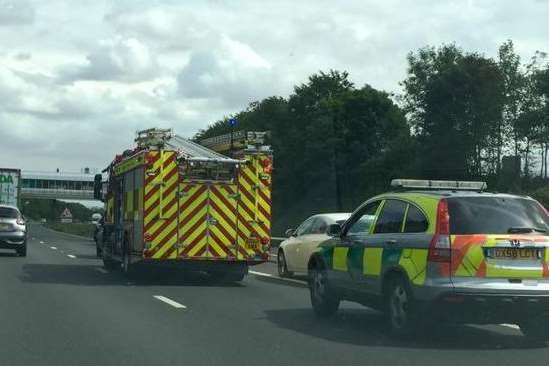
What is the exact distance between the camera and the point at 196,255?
17266 millimetres

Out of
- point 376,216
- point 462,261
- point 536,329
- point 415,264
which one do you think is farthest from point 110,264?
point 462,261

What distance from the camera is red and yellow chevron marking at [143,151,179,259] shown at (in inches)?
671

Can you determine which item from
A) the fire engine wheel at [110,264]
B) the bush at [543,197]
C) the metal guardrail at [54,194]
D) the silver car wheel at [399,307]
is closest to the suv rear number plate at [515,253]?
the silver car wheel at [399,307]

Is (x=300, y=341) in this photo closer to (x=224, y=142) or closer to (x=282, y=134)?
(x=224, y=142)

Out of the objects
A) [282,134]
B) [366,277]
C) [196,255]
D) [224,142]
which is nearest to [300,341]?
[366,277]

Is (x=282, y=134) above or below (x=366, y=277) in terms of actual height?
above

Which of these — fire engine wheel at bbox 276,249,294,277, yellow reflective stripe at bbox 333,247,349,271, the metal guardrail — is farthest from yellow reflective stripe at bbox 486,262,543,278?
the metal guardrail

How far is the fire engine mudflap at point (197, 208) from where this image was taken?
674 inches

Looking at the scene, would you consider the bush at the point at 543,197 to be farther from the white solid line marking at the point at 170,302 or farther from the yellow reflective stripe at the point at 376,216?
the yellow reflective stripe at the point at 376,216

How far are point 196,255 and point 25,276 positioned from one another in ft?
13.2

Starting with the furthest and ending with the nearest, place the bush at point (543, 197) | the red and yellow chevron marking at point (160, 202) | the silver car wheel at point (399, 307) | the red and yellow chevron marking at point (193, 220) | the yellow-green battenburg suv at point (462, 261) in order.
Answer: the bush at point (543, 197)
the red and yellow chevron marking at point (193, 220)
the red and yellow chevron marking at point (160, 202)
the silver car wheel at point (399, 307)
the yellow-green battenburg suv at point (462, 261)

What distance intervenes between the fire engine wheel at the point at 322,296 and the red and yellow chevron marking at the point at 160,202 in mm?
5249

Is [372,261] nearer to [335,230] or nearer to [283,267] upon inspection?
[335,230]

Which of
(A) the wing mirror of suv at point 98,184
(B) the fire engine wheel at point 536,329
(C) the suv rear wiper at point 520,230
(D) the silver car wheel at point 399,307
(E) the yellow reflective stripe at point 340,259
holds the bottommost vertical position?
(B) the fire engine wheel at point 536,329
